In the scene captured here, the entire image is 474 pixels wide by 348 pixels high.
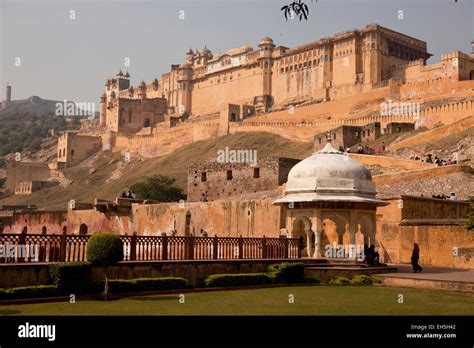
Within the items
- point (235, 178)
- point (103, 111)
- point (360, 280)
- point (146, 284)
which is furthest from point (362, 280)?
point (103, 111)

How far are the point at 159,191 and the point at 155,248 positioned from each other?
113 ft

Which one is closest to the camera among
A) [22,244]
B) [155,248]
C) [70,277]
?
[22,244]

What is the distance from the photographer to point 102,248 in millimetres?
12133

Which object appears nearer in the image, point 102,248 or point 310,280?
point 102,248

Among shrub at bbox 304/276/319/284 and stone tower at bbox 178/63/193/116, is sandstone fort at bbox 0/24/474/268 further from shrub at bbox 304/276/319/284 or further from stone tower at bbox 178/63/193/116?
shrub at bbox 304/276/319/284

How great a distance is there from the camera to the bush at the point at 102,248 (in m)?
12.1

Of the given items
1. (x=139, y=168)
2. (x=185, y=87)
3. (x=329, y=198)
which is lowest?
(x=329, y=198)

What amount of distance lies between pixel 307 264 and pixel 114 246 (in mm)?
5944

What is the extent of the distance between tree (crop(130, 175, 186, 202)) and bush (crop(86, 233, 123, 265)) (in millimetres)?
35267

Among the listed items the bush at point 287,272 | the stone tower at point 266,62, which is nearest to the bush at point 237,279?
the bush at point 287,272

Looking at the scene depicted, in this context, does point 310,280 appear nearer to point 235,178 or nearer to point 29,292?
point 29,292

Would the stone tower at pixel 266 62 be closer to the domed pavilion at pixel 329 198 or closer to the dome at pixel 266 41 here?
the dome at pixel 266 41

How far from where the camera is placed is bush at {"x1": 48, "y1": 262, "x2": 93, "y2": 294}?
1158cm

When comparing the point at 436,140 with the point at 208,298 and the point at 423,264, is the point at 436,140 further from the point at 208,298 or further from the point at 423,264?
the point at 208,298
